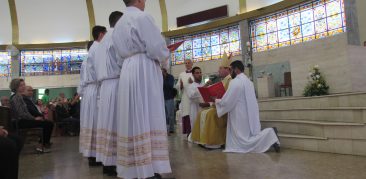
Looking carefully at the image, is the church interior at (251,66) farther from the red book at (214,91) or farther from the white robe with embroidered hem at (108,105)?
the red book at (214,91)

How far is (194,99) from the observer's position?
570cm

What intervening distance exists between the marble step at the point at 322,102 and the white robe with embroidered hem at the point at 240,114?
153 cm

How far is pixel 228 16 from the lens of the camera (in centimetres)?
1366

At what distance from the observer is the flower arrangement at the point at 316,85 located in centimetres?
658

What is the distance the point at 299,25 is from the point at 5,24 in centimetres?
1390

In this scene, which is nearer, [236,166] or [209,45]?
[236,166]

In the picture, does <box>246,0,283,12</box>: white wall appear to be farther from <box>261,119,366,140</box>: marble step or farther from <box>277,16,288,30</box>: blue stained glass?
<box>261,119,366,140</box>: marble step

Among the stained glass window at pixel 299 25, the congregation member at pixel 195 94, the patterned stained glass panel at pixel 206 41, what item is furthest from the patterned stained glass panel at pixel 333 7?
the congregation member at pixel 195 94

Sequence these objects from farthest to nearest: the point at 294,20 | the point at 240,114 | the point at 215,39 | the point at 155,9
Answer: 1. the point at 155,9
2. the point at 215,39
3. the point at 294,20
4. the point at 240,114

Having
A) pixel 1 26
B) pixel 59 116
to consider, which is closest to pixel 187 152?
pixel 59 116

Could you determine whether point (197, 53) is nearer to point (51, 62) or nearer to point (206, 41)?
point (206, 41)

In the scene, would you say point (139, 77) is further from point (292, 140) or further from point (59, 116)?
point (59, 116)

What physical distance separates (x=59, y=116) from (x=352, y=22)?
9256 mm

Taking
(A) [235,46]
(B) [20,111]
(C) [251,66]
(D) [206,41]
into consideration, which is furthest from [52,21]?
(B) [20,111]
